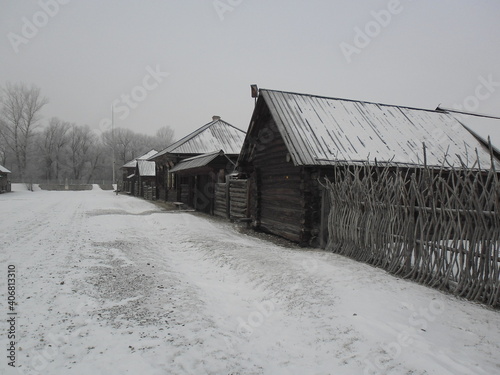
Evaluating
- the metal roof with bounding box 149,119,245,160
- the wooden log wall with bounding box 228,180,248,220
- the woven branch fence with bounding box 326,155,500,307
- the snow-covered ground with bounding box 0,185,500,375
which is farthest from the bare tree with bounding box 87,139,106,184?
the woven branch fence with bounding box 326,155,500,307

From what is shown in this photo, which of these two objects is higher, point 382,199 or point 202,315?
point 382,199

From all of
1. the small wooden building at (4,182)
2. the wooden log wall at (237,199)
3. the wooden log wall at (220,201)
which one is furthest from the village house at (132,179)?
the wooden log wall at (237,199)

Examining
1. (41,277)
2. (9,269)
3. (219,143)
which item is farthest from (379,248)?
(219,143)

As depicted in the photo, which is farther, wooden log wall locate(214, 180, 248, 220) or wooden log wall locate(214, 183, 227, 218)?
wooden log wall locate(214, 183, 227, 218)

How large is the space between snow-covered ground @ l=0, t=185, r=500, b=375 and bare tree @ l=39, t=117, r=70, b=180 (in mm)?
76644

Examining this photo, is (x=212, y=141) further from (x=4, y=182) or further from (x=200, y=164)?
(x=4, y=182)

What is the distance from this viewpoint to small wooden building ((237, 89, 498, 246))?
30.5 ft

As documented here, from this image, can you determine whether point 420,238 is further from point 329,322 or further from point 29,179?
point 29,179

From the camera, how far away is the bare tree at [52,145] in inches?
2862

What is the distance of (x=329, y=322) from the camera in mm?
4246

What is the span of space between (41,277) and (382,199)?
6.61 metres

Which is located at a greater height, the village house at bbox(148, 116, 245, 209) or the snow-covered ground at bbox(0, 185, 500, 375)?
the village house at bbox(148, 116, 245, 209)

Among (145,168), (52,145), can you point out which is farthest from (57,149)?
(145,168)

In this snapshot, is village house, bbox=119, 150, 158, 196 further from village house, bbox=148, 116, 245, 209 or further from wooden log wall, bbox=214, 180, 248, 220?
wooden log wall, bbox=214, 180, 248, 220
